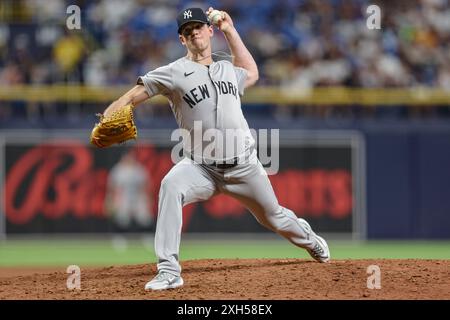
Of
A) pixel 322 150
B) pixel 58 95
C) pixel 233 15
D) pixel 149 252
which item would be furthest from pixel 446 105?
pixel 58 95

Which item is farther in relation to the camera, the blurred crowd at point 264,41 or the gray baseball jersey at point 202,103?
the blurred crowd at point 264,41

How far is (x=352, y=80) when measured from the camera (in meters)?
14.9

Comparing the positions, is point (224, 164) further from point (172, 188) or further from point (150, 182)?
point (150, 182)

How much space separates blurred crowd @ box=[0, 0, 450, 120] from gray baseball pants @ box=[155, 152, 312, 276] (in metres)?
8.25

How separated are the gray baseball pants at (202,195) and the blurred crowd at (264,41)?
27.1ft

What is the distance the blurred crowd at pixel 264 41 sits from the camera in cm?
1493

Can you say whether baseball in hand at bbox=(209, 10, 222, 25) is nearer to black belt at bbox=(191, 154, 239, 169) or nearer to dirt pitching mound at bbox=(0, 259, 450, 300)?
black belt at bbox=(191, 154, 239, 169)

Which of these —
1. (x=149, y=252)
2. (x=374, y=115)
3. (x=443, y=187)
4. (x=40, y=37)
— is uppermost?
(x=40, y=37)

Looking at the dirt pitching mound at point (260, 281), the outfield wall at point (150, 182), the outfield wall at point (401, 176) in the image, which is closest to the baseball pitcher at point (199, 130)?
the dirt pitching mound at point (260, 281)

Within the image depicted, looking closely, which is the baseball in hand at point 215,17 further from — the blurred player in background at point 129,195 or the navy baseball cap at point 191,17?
the blurred player in background at point 129,195

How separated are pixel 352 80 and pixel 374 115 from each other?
0.73 metres

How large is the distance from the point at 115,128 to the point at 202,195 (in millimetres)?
814

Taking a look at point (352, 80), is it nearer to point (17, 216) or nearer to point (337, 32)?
point (337, 32)
